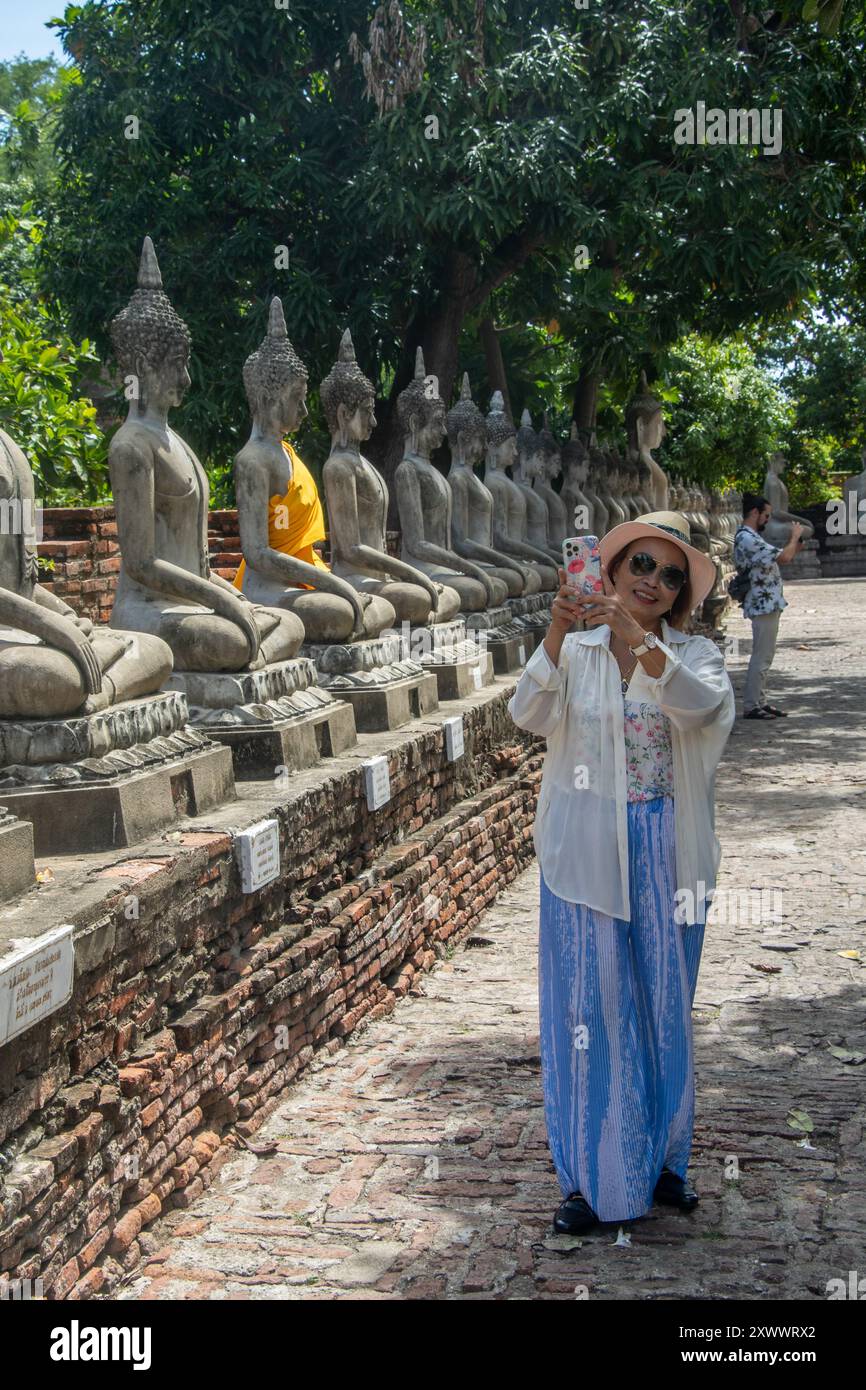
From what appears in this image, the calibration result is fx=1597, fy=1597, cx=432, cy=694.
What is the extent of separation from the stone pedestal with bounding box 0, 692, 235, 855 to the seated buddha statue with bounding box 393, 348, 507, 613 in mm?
4742

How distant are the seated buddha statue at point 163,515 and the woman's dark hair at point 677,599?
199cm

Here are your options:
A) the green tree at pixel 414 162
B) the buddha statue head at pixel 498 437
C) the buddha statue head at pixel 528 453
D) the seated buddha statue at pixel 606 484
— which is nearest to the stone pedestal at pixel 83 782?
the buddha statue head at pixel 498 437

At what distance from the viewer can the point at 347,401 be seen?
7.42 m

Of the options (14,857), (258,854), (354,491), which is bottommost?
(258,854)

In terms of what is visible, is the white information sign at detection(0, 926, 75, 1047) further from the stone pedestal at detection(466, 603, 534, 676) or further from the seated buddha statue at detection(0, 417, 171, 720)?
the stone pedestal at detection(466, 603, 534, 676)

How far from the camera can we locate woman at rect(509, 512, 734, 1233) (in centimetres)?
374

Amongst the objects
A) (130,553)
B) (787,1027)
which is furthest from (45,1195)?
(787,1027)

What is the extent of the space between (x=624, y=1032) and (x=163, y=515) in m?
2.67

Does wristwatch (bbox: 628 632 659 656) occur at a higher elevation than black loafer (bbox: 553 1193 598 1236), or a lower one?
higher

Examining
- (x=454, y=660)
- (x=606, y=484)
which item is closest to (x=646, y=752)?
(x=454, y=660)

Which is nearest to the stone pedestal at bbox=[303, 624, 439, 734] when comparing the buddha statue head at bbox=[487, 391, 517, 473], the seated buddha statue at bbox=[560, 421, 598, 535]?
the buddha statue head at bbox=[487, 391, 517, 473]

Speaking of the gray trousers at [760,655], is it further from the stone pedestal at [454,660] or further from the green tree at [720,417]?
the green tree at [720,417]

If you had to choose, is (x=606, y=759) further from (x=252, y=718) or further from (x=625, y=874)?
(x=252, y=718)
